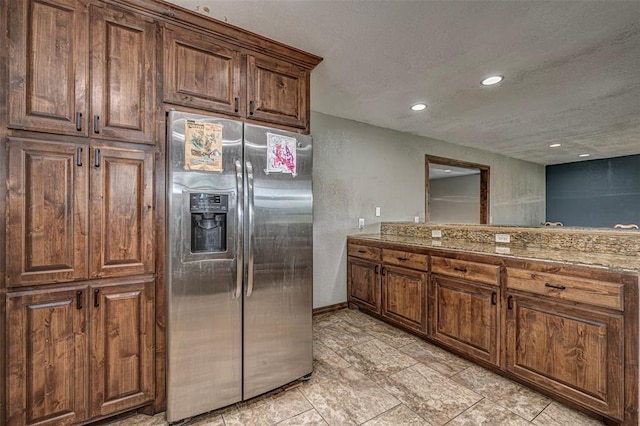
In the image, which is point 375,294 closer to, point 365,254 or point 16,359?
point 365,254

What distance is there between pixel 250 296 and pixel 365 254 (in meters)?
1.81

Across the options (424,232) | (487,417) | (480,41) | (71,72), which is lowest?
(487,417)

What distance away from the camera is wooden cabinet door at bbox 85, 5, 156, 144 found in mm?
1517

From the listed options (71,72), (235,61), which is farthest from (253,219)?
(71,72)

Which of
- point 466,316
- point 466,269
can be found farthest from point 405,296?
point 466,269

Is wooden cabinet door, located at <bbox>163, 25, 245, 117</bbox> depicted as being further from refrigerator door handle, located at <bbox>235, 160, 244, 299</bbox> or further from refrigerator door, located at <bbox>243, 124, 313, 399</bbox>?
refrigerator door handle, located at <bbox>235, 160, 244, 299</bbox>

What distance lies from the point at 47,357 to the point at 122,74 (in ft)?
5.09

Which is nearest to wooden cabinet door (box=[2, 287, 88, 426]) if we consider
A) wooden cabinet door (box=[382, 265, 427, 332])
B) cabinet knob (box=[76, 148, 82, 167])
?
cabinet knob (box=[76, 148, 82, 167])

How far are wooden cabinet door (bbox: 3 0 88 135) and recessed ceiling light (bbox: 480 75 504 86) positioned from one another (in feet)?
9.56

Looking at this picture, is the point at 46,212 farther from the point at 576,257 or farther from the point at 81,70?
the point at 576,257

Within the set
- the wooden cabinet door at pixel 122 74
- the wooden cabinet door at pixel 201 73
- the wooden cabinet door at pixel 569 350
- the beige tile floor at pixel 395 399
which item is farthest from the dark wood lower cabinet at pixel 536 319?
the wooden cabinet door at pixel 122 74

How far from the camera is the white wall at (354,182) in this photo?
3365 millimetres

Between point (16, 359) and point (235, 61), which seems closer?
point (16, 359)

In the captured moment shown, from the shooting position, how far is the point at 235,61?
6.18 feet
